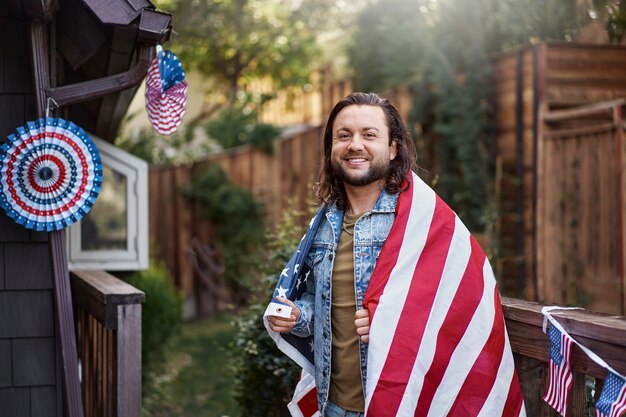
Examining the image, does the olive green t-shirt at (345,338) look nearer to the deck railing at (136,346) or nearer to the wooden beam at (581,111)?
the deck railing at (136,346)

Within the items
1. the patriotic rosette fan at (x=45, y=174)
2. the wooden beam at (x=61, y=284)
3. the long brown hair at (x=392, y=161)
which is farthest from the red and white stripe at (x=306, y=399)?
the patriotic rosette fan at (x=45, y=174)

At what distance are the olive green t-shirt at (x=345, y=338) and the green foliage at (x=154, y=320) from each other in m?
3.53

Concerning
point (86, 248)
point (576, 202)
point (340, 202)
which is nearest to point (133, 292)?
point (340, 202)

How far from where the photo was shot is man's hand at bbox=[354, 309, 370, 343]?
222 cm

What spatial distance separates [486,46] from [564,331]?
19.1ft

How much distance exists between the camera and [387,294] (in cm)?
219

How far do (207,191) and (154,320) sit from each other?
4.20m

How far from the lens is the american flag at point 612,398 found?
5.98ft

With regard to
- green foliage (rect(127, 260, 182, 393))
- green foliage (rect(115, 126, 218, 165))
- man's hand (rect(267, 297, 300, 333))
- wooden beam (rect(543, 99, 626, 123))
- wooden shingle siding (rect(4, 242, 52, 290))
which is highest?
green foliage (rect(115, 126, 218, 165))

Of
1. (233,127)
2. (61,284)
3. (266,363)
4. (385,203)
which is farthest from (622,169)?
(233,127)

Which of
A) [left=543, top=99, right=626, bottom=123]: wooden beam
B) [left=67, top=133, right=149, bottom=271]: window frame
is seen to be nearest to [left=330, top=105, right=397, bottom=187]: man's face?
[left=67, top=133, right=149, bottom=271]: window frame

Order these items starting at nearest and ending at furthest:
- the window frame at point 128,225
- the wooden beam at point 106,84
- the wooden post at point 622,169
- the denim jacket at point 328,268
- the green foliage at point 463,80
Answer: the denim jacket at point 328,268, the wooden beam at point 106,84, the window frame at point 128,225, the wooden post at point 622,169, the green foliage at point 463,80

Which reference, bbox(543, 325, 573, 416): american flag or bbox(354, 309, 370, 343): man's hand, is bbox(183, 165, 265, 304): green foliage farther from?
bbox(543, 325, 573, 416): american flag

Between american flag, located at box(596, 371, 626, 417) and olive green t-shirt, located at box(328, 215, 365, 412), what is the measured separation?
0.73 m
